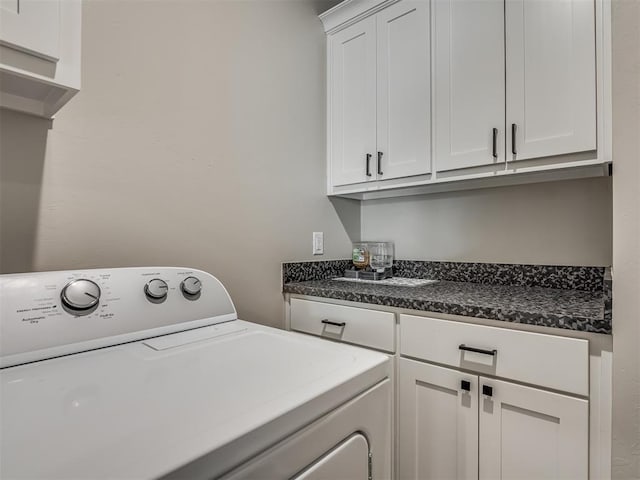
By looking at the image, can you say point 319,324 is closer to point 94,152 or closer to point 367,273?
point 367,273

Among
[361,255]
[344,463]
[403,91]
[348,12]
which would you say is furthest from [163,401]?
[348,12]

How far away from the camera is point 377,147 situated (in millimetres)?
1760

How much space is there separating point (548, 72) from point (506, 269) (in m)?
0.85

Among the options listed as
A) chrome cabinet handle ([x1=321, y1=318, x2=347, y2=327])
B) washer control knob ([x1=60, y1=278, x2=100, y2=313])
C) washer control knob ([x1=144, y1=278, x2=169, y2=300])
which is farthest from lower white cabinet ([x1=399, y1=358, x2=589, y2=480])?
washer control knob ([x1=60, y1=278, x2=100, y2=313])

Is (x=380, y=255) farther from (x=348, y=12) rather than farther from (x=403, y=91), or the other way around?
(x=348, y=12)

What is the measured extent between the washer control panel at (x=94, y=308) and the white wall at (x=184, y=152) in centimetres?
23

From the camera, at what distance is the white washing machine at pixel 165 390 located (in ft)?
1.41

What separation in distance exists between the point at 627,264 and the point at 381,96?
1.25m

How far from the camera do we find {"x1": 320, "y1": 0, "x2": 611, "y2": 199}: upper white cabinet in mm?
1219

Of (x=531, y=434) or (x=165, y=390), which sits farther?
(x=531, y=434)

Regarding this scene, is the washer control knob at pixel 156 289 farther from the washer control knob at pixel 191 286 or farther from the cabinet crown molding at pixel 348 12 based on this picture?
the cabinet crown molding at pixel 348 12

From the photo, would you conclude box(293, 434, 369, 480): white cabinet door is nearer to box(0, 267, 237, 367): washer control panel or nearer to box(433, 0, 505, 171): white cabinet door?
box(0, 267, 237, 367): washer control panel

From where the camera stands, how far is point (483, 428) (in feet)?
3.62

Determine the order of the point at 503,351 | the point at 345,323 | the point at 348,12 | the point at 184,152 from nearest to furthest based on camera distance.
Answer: the point at 503,351 < the point at 184,152 < the point at 345,323 < the point at 348,12
